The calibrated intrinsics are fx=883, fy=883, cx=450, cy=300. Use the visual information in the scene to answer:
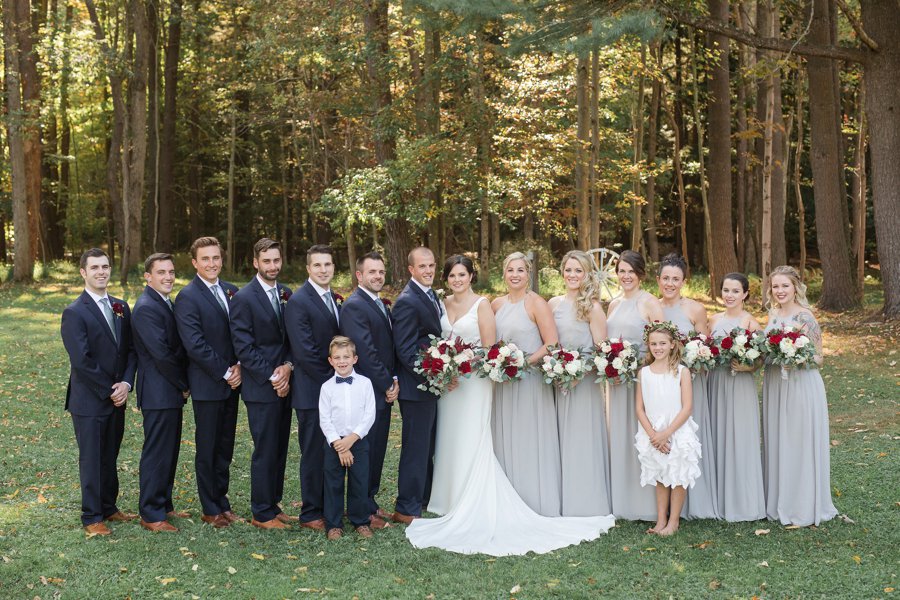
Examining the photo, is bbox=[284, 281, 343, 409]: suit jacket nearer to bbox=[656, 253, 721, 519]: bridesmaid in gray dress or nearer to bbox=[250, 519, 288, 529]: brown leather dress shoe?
bbox=[250, 519, 288, 529]: brown leather dress shoe

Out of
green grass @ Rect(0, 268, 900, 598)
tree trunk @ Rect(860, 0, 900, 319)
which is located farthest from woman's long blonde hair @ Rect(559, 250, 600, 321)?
tree trunk @ Rect(860, 0, 900, 319)

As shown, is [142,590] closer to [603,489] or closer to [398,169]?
[603,489]

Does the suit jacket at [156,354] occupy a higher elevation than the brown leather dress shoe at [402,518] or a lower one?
higher

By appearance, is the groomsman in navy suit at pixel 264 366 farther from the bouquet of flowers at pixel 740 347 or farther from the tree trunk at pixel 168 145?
the tree trunk at pixel 168 145

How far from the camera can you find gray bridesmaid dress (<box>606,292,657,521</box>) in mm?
6938

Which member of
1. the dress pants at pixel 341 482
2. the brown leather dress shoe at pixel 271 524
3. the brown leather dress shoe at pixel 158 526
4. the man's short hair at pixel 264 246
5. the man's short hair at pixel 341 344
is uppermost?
the man's short hair at pixel 264 246

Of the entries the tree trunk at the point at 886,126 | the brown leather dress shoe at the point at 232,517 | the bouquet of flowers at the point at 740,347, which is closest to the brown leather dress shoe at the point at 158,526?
the brown leather dress shoe at the point at 232,517

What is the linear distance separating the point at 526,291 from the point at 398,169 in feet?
44.7

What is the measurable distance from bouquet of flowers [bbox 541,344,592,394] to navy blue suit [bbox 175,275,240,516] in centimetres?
242

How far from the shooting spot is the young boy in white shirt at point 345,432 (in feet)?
21.2

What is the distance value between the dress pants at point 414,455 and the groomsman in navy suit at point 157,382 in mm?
1750

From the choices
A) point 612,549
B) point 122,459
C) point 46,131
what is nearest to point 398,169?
point 122,459

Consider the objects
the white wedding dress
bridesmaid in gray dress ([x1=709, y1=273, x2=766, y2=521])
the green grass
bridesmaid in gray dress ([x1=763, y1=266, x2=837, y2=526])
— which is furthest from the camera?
bridesmaid in gray dress ([x1=709, y1=273, x2=766, y2=521])

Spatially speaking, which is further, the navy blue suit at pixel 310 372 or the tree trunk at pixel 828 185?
the tree trunk at pixel 828 185
